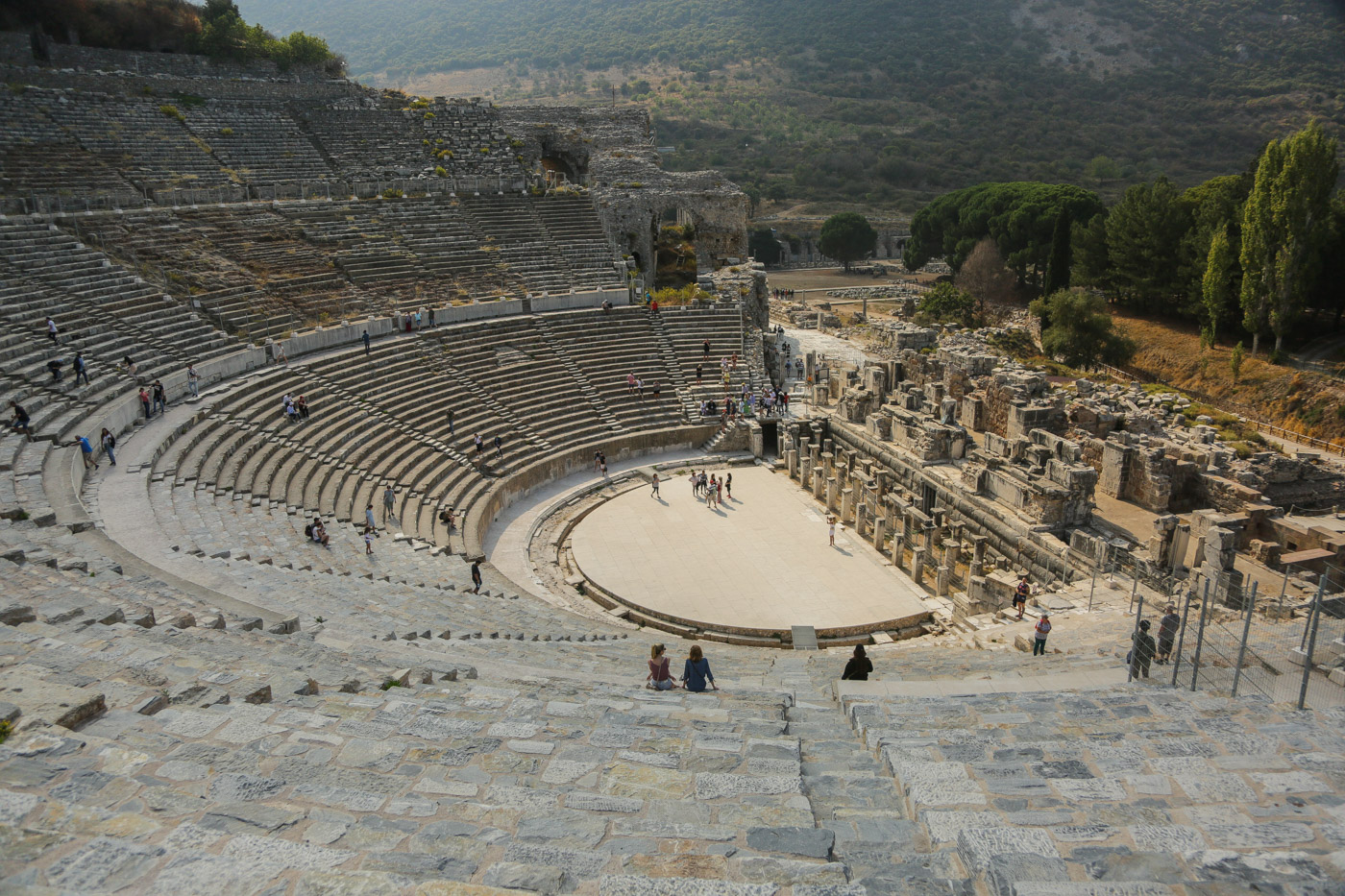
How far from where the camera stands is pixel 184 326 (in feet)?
73.2

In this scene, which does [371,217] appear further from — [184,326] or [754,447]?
[754,447]

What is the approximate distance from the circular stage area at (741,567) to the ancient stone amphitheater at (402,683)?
244 centimetres

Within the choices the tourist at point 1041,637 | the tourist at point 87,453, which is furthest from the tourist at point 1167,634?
the tourist at point 87,453

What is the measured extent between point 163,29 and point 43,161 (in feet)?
56.8

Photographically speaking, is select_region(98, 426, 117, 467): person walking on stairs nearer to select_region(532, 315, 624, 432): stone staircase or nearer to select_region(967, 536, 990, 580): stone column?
select_region(532, 315, 624, 432): stone staircase

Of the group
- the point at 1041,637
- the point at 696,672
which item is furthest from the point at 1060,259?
the point at 696,672

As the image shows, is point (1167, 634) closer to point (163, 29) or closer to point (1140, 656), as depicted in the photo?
point (1140, 656)

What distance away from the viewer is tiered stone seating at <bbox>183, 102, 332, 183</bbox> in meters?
32.6

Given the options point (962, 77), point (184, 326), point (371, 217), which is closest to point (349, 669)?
point (184, 326)

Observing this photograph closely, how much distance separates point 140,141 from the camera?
30469mm

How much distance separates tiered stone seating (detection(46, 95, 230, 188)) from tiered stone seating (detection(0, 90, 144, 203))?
0.51 meters

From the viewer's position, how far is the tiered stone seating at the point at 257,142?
32.6 metres

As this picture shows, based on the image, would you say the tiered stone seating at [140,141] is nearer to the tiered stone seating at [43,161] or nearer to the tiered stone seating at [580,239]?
the tiered stone seating at [43,161]

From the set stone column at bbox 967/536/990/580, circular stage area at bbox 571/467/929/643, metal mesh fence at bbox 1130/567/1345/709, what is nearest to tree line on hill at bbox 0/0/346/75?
circular stage area at bbox 571/467/929/643
